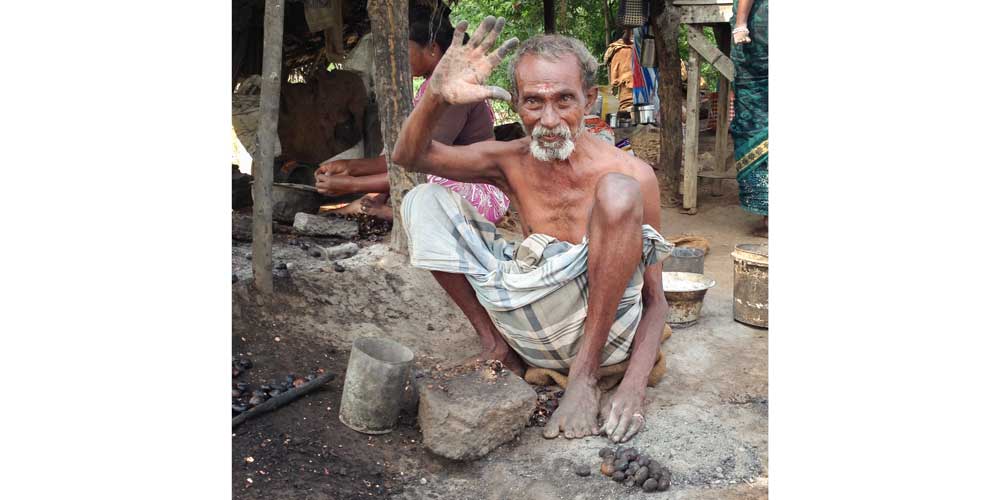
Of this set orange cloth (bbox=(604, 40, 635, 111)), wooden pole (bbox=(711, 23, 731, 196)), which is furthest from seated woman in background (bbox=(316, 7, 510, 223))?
orange cloth (bbox=(604, 40, 635, 111))

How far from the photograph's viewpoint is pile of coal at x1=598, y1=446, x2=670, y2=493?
8.32 ft

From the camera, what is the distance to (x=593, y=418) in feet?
9.53

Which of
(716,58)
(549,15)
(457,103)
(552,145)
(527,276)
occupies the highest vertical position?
(549,15)

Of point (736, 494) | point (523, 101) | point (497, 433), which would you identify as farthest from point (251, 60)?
point (736, 494)

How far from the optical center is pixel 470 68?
2625 mm

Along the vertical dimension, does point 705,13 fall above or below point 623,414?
above

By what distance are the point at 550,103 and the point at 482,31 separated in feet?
1.51

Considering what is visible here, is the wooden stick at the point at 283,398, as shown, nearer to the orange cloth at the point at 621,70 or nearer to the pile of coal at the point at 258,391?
the pile of coal at the point at 258,391

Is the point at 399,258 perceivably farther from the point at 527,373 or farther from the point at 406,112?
the point at 527,373

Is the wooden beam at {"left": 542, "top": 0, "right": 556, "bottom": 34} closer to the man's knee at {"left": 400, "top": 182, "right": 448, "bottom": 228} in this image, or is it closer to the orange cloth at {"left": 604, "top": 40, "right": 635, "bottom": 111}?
the orange cloth at {"left": 604, "top": 40, "right": 635, "bottom": 111}

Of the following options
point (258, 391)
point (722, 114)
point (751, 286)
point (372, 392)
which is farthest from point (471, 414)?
point (722, 114)

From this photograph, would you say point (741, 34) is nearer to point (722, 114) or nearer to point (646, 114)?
point (722, 114)

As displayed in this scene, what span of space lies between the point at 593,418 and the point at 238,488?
121 cm

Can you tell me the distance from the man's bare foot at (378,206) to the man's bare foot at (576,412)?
259 cm
